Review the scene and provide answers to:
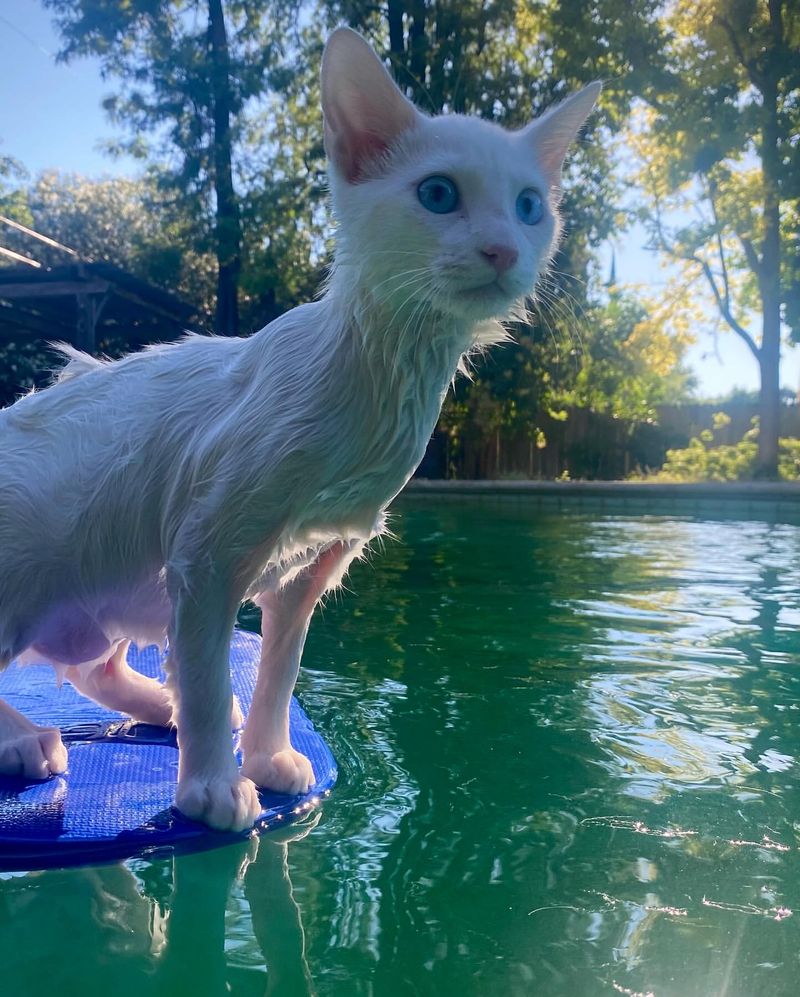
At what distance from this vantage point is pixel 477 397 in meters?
15.8

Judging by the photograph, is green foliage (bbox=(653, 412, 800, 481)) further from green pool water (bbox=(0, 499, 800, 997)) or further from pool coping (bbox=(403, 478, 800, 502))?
green pool water (bbox=(0, 499, 800, 997))

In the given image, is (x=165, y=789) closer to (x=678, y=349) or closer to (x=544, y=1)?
(x=544, y=1)

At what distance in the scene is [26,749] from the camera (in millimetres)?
1905

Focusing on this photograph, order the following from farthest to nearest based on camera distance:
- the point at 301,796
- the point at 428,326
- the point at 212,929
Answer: the point at 301,796, the point at 428,326, the point at 212,929

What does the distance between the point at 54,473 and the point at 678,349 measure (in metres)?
24.3

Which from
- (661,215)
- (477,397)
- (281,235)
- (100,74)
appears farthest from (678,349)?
(100,74)

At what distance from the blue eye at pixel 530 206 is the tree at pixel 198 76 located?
13.7 meters

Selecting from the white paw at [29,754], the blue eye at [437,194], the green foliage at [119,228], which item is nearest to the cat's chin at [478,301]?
the blue eye at [437,194]

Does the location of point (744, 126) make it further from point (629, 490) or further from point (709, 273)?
point (629, 490)

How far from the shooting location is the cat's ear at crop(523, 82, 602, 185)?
185 cm

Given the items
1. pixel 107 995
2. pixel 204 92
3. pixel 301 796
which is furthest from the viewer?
pixel 204 92

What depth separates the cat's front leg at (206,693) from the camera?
5.53 feet

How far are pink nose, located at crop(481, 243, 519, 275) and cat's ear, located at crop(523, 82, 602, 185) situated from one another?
39 cm

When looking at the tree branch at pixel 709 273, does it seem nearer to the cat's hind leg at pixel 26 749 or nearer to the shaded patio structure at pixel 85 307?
the shaded patio structure at pixel 85 307
